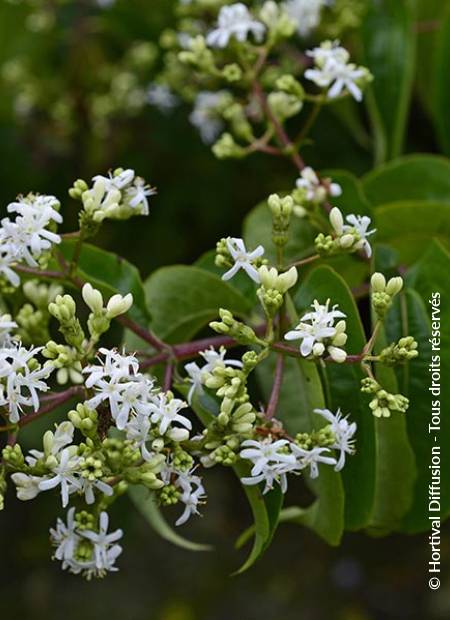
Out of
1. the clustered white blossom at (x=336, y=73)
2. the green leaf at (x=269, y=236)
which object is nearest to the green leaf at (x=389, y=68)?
the clustered white blossom at (x=336, y=73)

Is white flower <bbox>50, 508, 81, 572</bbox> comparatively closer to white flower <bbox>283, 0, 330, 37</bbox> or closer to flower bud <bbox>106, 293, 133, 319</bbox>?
flower bud <bbox>106, 293, 133, 319</bbox>

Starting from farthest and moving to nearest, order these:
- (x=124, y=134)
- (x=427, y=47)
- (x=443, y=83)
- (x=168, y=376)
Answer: (x=124, y=134)
(x=427, y=47)
(x=443, y=83)
(x=168, y=376)

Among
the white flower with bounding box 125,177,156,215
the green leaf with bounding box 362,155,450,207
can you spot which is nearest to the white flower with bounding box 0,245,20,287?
the white flower with bounding box 125,177,156,215

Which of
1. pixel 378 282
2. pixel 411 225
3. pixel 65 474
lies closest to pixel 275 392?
pixel 378 282

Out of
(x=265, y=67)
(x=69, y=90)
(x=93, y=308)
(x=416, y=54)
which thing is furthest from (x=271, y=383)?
(x=69, y=90)

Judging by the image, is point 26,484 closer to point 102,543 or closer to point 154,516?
point 102,543

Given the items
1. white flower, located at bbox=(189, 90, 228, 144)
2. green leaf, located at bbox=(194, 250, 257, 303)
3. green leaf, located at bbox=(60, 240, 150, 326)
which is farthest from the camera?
white flower, located at bbox=(189, 90, 228, 144)
